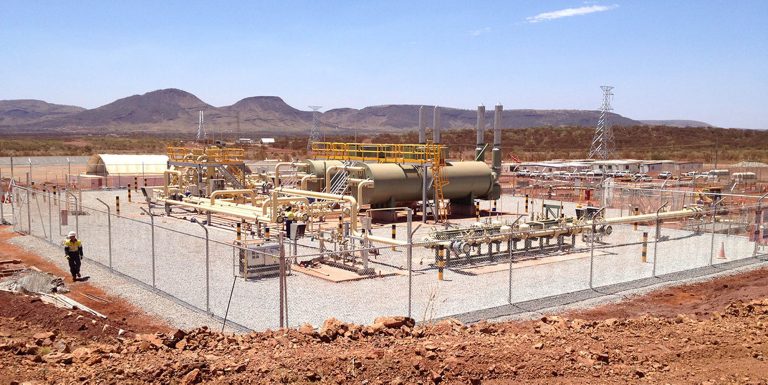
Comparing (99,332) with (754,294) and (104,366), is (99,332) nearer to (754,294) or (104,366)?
(104,366)

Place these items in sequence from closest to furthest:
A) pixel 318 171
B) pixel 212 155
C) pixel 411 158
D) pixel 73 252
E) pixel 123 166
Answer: pixel 73 252, pixel 411 158, pixel 212 155, pixel 318 171, pixel 123 166

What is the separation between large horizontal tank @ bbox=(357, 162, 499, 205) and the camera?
96.6 ft

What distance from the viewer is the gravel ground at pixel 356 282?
1429 cm

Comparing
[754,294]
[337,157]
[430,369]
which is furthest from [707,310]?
[337,157]

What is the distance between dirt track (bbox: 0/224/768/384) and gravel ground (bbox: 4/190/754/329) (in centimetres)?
181

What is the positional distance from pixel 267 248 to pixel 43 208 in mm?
13255

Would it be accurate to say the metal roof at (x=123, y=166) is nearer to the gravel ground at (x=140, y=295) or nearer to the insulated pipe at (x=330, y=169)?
the insulated pipe at (x=330, y=169)

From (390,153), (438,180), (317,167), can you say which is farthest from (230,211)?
(438,180)

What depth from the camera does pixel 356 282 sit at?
17.0 metres

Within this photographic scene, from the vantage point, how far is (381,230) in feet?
87.9

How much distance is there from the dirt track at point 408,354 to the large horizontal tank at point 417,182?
17750 millimetres

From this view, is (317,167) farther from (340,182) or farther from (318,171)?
(340,182)

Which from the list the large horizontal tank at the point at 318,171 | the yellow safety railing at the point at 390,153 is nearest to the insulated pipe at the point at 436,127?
the yellow safety railing at the point at 390,153

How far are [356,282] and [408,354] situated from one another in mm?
8096
